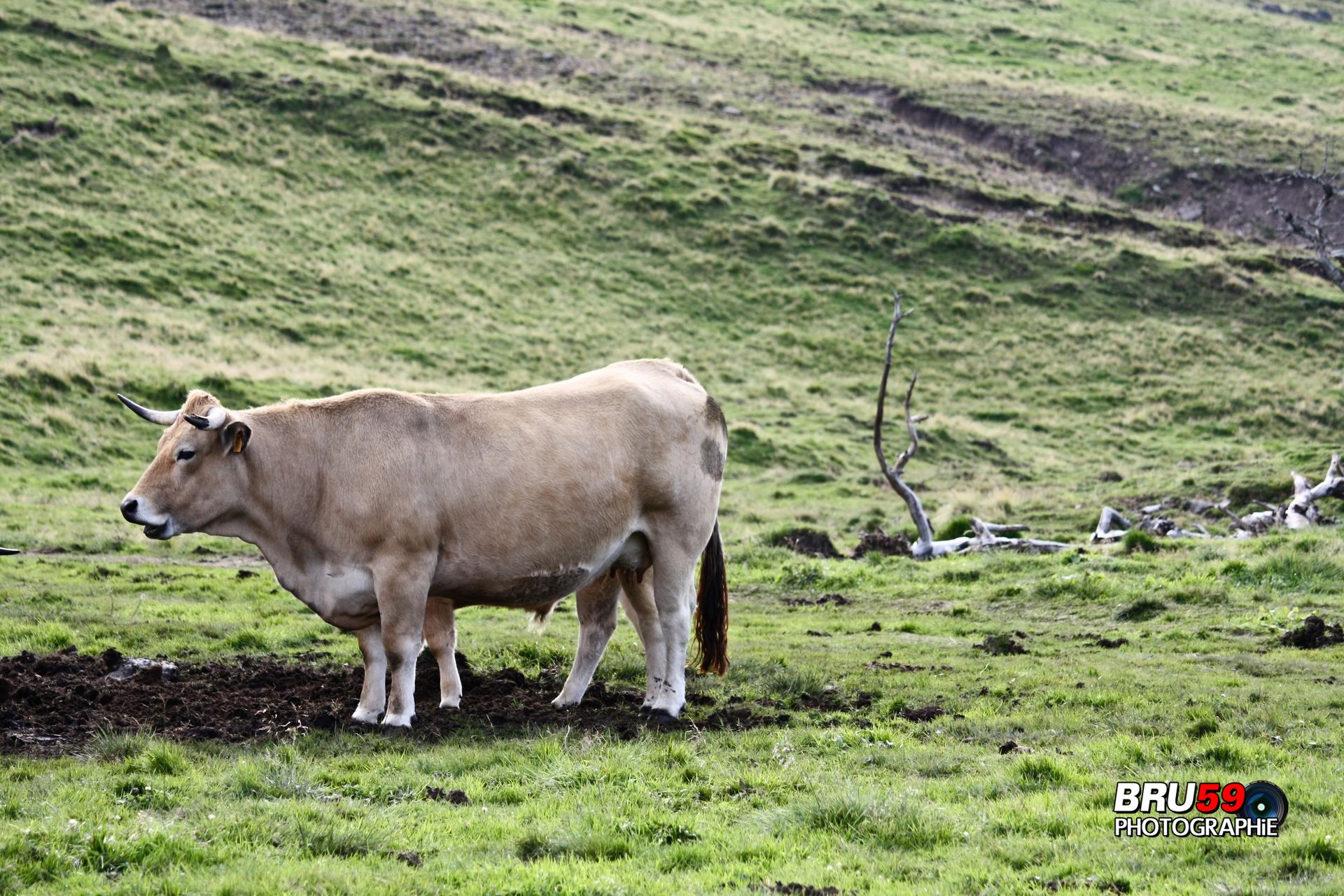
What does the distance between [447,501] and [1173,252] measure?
4687 centimetres

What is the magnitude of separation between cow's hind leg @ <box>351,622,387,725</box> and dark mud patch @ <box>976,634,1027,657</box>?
247 inches

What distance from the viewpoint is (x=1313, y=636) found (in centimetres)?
1250

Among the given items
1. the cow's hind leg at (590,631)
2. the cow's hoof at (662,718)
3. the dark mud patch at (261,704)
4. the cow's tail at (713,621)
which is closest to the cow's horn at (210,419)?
the dark mud patch at (261,704)

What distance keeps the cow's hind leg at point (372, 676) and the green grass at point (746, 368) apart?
728mm

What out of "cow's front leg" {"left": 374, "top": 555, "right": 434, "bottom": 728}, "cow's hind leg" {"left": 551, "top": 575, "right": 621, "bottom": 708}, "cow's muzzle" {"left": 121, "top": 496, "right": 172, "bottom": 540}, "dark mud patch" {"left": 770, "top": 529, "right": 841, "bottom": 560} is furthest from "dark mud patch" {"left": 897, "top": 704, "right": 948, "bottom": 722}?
"dark mud patch" {"left": 770, "top": 529, "right": 841, "bottom": 560}

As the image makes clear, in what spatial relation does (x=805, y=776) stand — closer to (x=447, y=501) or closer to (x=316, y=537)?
(x=447, y=501)

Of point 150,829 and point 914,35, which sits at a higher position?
point 914,35

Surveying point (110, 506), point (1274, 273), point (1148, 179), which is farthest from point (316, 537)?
point (1148, 179)

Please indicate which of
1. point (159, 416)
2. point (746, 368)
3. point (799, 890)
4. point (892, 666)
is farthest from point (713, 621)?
point (746, 368)

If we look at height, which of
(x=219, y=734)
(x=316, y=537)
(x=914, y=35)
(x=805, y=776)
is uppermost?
(x=914, y=35)

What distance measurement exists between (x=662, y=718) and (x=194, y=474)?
155 inches

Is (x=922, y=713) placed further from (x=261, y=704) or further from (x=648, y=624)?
(x=261, y=704)

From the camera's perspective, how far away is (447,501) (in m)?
9.23

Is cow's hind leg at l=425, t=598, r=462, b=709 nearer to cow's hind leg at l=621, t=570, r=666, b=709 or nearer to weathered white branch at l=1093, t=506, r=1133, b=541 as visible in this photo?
cow's hind leg at l=621, t=570, r=666, b=709
